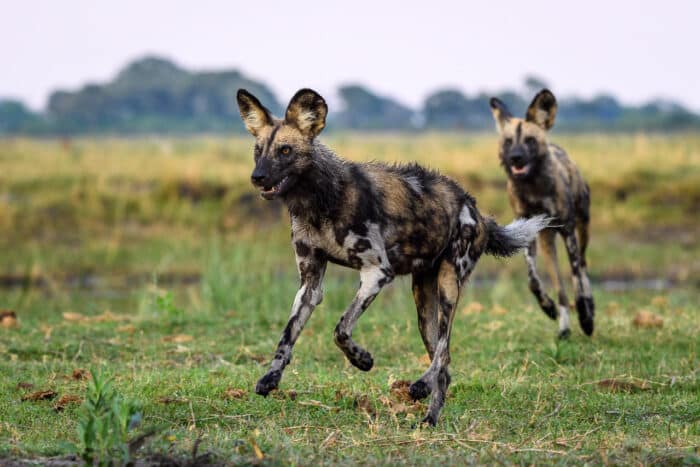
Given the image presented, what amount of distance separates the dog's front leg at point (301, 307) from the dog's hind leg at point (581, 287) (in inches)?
142

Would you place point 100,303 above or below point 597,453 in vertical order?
below

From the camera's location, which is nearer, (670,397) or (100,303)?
(670,397)

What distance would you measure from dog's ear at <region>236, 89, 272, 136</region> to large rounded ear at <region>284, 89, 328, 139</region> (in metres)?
0.13

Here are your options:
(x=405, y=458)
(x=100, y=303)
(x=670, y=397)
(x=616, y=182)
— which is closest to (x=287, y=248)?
(x=100, y=303)

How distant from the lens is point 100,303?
1412 centimetres

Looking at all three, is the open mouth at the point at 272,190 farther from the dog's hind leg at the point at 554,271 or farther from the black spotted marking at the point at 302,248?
the dog's hind leg at the point at 554,271

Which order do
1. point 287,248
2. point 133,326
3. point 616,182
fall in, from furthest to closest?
point 616,182 < point 287,248 < point 133,326

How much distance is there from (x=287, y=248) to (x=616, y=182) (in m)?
7.89

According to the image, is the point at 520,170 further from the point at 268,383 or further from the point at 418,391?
the point at 268,383

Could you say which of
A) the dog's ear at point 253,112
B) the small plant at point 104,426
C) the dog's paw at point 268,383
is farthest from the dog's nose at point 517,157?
the small plant at point 104,426

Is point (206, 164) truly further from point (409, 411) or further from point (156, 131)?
point (156, 131)

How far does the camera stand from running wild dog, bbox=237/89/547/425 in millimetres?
5480

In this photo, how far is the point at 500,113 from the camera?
30.8 feet

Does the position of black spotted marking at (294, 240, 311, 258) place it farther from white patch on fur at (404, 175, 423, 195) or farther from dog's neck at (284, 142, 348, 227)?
white patch on fur at (404, 175, 423, 195)
